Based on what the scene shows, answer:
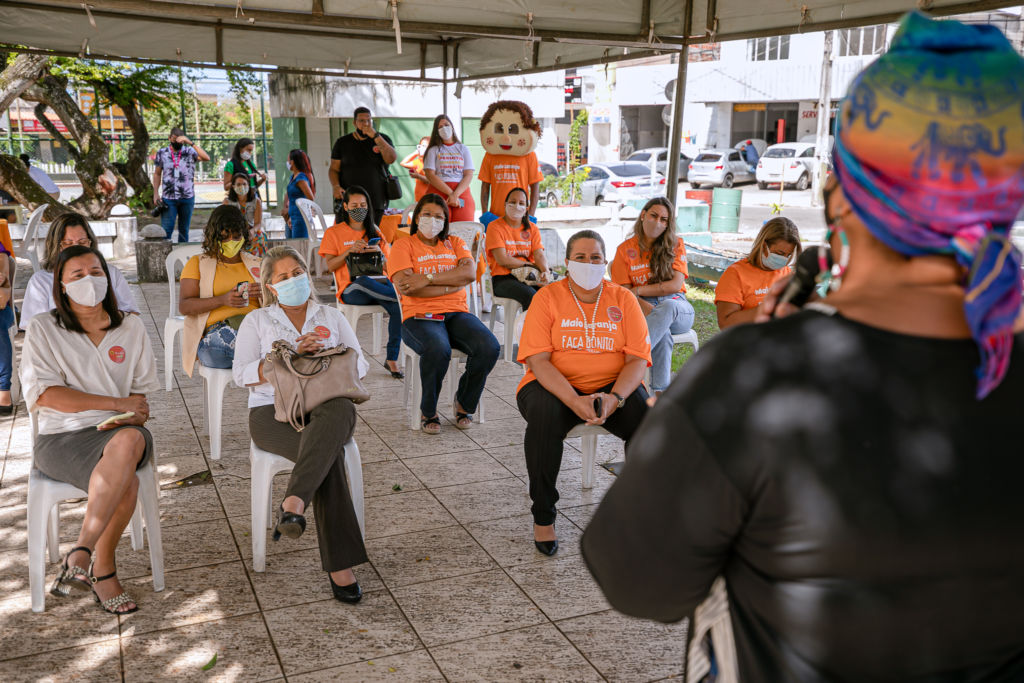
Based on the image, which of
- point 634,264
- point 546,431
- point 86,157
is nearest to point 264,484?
point 546,431

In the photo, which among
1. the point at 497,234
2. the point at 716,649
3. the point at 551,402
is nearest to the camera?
the point at 716,649

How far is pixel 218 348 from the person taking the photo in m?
4.78

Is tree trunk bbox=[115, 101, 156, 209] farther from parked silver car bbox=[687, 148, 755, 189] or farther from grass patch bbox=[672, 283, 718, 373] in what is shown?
parked silver car bbox=[687, 148, 755, 189]

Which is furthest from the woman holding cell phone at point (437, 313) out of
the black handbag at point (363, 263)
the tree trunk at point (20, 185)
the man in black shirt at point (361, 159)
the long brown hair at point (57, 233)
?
the tree trunk at point (20, 185)

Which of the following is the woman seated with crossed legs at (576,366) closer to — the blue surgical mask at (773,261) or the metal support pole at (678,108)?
the blue surgical mask at (773,261)

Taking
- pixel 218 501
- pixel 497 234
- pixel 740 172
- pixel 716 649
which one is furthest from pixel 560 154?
pixel 716 649

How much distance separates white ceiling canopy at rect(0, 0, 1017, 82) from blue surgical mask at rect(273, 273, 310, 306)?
2491 mm

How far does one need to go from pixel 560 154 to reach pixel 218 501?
32522 mm

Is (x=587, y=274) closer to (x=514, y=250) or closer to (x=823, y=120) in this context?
(x=514, y=250)

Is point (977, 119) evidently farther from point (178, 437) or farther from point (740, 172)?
point (740, 172)

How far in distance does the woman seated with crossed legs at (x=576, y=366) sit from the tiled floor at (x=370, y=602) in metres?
0.39

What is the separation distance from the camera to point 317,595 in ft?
11.3

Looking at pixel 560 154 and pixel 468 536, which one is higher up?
pixel 560 154

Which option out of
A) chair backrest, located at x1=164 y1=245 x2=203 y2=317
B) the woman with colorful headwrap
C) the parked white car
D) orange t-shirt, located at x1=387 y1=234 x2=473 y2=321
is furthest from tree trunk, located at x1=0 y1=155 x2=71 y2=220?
the parked white car
